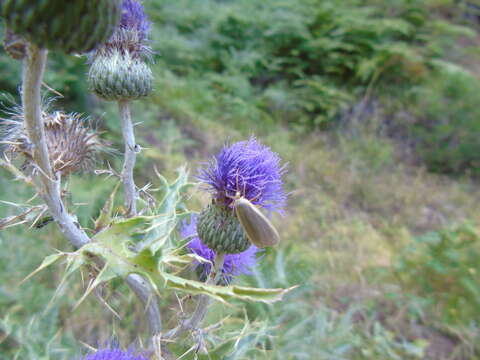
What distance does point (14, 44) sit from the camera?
63cm

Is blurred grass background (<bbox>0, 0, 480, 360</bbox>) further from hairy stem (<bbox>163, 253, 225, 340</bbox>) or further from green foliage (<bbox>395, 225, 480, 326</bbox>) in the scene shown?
hairy stem (<bbox>163, 253, 225, 340</bbox>)

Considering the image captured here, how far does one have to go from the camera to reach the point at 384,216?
5.32 meters

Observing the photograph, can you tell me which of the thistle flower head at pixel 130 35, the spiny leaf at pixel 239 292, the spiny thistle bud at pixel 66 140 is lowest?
the spiny leaf at pixel 239 292

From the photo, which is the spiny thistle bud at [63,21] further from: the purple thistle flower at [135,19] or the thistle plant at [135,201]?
the purple thistle flower at [135,19]

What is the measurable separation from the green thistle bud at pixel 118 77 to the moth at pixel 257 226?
510 millimetres

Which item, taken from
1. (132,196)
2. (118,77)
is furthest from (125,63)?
A: (132,196)

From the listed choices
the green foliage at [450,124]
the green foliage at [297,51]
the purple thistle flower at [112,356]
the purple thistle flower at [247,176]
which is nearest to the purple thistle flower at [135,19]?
the purple thistle flower at [247,176]

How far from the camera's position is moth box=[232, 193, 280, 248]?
970 mm

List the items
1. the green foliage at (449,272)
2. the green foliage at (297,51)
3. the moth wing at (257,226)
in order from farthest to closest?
the green foliage at (297,51) < the green foliage at (449,272) < the moth wing at (257,226)

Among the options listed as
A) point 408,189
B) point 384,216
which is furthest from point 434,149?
point 384,216

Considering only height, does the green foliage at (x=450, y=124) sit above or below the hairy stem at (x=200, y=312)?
below

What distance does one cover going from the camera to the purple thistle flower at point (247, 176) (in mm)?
1117

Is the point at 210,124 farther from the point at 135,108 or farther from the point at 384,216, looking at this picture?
the point at 384,216

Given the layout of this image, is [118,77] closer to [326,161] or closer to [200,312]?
[200,312]
